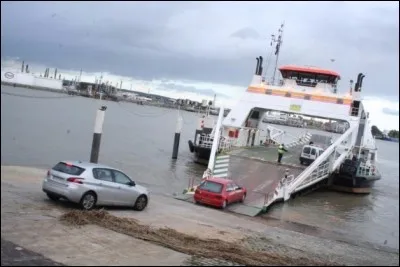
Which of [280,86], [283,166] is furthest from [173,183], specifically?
[280,86]

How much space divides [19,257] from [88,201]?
6.50 m

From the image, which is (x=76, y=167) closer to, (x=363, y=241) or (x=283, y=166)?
(x=363, y=241)

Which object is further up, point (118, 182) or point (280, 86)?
point (280, 86)

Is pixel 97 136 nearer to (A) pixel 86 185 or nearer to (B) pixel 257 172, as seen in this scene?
(B) pixel 257 172

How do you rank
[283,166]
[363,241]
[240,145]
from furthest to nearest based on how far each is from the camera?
[240,145]
[283,166]
[363,241]

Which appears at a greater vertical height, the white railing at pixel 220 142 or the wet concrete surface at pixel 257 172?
the white railing at pixel 220 142

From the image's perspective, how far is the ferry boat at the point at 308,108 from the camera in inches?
1352

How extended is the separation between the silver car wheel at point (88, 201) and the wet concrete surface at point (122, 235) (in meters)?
0.49

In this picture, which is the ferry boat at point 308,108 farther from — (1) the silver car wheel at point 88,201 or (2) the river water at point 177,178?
(1) the silver car wheel at point 88,201

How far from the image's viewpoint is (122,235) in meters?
10.6

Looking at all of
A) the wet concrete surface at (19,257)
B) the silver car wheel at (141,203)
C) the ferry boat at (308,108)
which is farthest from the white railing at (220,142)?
the wet concrete surface at (19,257)

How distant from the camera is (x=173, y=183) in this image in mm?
31484

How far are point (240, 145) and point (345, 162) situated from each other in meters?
7.60

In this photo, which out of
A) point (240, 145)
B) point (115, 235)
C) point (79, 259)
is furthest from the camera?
point (240, 145)
